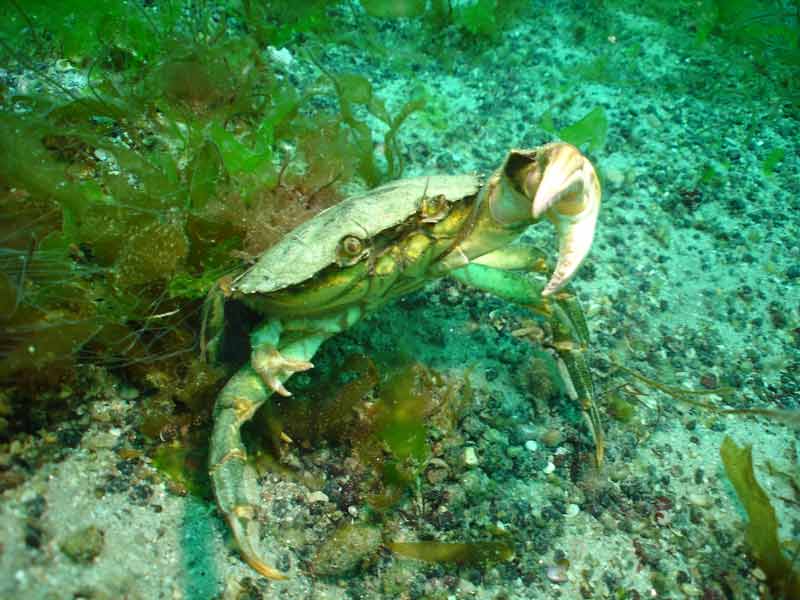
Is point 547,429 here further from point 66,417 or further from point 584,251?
point 66,417

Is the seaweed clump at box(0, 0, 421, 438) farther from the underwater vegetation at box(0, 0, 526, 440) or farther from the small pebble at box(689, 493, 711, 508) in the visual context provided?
the small pebble at box(689, 493, 711, 508)

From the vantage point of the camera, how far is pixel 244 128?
4.27m

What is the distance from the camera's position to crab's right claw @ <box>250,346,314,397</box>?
2.54 meters

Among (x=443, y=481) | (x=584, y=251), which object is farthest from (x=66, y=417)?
(x=584, y=251)

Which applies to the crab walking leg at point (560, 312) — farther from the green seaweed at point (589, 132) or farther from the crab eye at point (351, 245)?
the green seaweed at point (589, 132)

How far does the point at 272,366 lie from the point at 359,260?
688mm

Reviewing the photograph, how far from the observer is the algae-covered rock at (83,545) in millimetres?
2137

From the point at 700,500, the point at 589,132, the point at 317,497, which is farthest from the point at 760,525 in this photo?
the point at 589,132

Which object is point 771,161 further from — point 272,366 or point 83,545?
point 83,545

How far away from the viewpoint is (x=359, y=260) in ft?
8.16

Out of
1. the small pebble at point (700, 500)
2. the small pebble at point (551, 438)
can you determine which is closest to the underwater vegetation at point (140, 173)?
the small pebble at point (551, 438)

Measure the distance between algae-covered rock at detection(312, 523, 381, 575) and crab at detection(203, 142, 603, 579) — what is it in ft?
1.12

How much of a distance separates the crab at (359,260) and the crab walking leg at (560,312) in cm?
32

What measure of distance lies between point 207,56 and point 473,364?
3089mm
